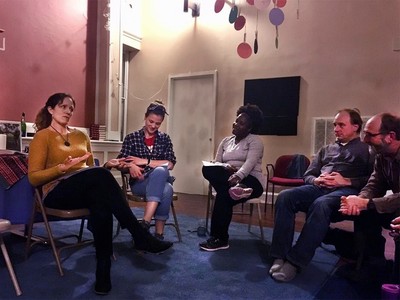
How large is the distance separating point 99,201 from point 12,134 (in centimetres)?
247

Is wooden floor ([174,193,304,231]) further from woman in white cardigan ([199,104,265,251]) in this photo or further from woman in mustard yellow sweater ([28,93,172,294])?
woman in mustard yellow sweater ([28,93,172,294])

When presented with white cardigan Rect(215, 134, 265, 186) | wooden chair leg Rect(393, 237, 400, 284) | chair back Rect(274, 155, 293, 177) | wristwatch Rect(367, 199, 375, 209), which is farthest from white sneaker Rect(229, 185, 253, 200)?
chair back Rect(274, 155, 293, 177)

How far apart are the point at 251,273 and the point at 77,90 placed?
13.7 ft

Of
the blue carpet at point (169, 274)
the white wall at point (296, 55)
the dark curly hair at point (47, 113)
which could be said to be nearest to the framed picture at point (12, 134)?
the blue carpet at point (169, 274)

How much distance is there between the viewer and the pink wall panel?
4.45 metres

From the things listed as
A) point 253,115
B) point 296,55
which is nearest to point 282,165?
point 296,55

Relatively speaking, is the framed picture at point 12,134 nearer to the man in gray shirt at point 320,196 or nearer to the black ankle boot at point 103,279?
the black ankle boot at point 103,279

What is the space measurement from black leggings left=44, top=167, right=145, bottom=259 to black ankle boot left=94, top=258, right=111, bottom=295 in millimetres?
34

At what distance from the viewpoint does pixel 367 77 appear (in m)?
4.70

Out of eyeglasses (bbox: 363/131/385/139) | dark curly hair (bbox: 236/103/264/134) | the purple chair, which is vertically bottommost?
the purple chair

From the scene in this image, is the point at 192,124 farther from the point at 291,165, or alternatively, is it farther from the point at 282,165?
the point at 291,165

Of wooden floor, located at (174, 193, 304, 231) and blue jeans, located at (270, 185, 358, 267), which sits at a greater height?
blue jeans, located at (270, 185, 358, 267)

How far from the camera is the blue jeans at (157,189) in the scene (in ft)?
8.38

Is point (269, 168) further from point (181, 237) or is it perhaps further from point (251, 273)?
point (251, 273)
